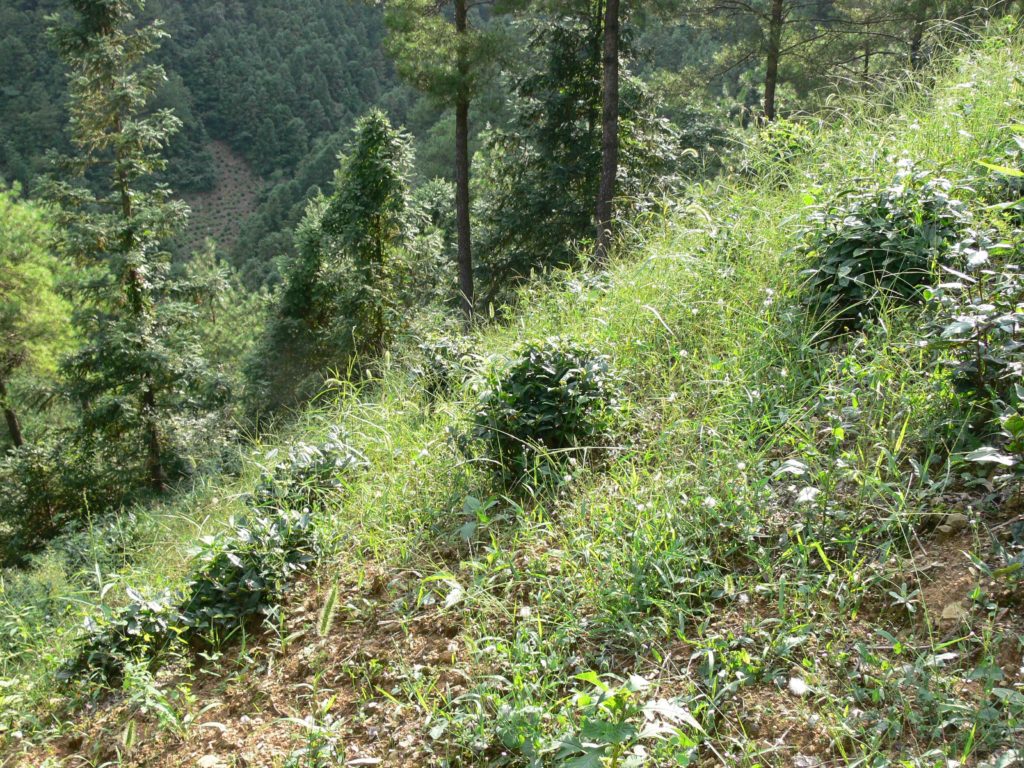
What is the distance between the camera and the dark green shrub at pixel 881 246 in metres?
3.08

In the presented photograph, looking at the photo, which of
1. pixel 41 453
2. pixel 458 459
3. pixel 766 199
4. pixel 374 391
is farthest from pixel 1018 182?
pixel 41 453

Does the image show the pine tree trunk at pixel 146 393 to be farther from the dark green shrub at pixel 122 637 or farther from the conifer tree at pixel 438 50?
the dark green shrub at pixel 122 637

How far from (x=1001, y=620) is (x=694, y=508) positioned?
0.91 m

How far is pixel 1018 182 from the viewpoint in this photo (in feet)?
11.0

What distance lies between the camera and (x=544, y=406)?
318 centimetres

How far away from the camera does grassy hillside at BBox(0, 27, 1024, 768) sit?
1.85 m

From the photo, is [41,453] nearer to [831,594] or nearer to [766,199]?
[766,199]

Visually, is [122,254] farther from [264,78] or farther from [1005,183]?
[264,78]

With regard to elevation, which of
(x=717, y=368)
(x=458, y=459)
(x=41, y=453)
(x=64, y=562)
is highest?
(x=717, y=368)

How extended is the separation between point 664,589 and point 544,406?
1094mm

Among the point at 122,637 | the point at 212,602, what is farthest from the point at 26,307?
the point at 212,602

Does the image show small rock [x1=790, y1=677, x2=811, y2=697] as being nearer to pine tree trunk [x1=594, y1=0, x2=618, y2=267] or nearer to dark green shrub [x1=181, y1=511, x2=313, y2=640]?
dark green shrub [x1=181, y1=511, x2=313, y2=640]

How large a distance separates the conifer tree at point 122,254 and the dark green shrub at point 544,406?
35.9ft

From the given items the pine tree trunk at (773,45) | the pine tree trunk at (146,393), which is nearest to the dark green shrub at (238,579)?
the pine tree trunk at (146,393)
